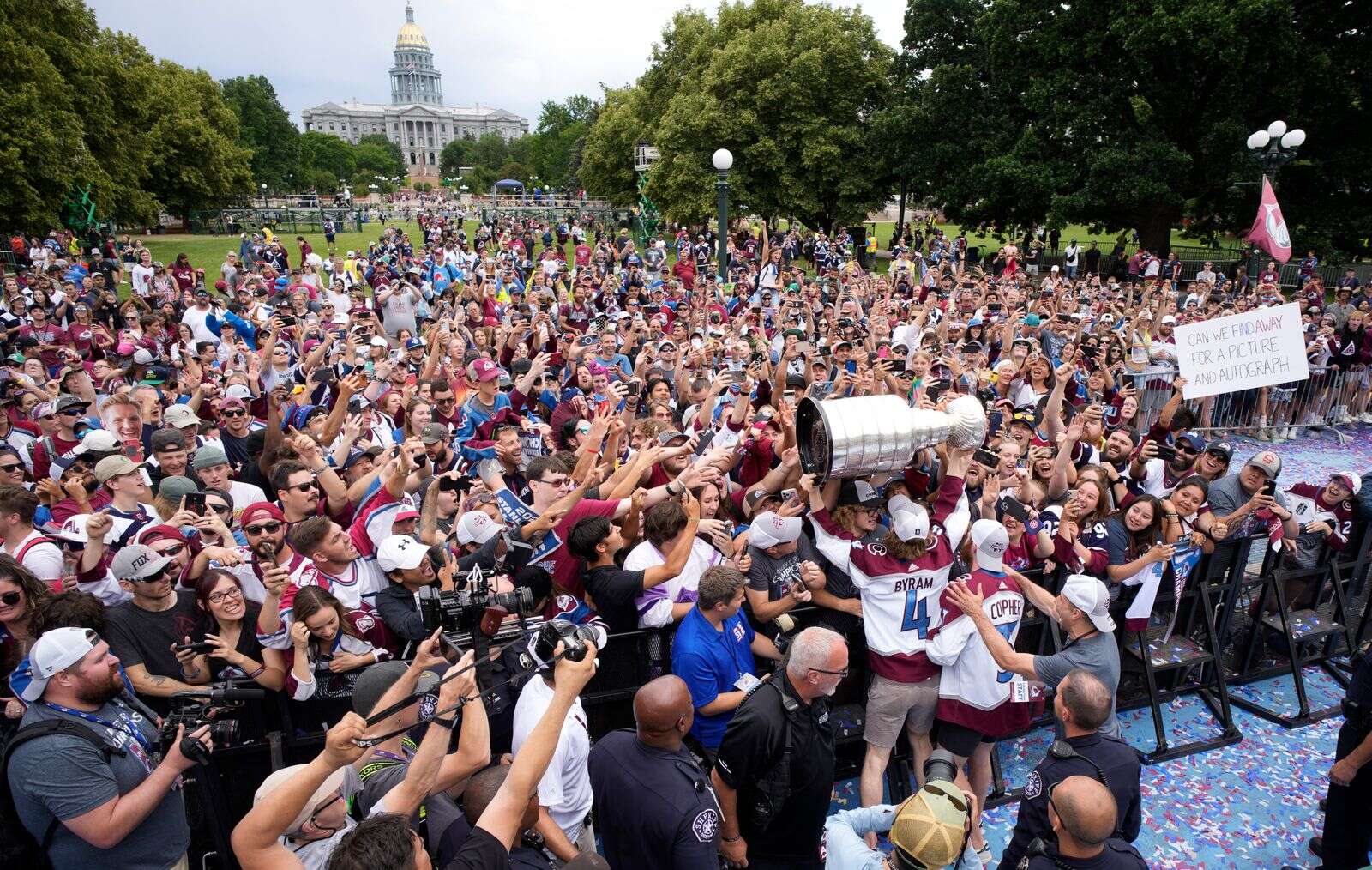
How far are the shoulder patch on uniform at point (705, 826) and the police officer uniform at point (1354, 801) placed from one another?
3670 millimetres

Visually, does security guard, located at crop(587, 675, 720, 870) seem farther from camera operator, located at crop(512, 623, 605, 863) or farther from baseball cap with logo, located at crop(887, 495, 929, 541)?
baseball cap with logo, located at crop(887, 495, 929, 541)

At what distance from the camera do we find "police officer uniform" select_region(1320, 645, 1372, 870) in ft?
13.9

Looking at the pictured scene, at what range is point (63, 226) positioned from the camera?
30.0 meters

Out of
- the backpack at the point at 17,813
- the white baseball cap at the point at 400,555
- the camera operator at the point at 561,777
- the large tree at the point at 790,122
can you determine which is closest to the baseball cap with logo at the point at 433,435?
the white baseball cap at the point at 400,555

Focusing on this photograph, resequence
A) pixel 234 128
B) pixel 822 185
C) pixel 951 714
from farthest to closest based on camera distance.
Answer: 1. pixel 234 128
2. pixel 822 185
3. pixel 951 714

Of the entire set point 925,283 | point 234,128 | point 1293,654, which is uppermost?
point 234,128

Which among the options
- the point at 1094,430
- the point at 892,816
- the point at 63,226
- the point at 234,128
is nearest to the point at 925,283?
the point at 1094,430

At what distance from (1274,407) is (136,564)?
1486cm

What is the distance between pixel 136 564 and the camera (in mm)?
3912

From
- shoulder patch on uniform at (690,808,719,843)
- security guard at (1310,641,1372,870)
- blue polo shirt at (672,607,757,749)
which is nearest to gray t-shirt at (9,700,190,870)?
shoulder patch on uniform at (690,808,719,843)

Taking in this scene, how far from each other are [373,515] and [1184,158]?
28507 millimetres

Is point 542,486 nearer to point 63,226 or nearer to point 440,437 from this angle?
point 440,437

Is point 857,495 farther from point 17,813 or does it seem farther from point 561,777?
point 17,813

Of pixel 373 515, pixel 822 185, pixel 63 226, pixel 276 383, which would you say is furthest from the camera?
pixel 822 185
